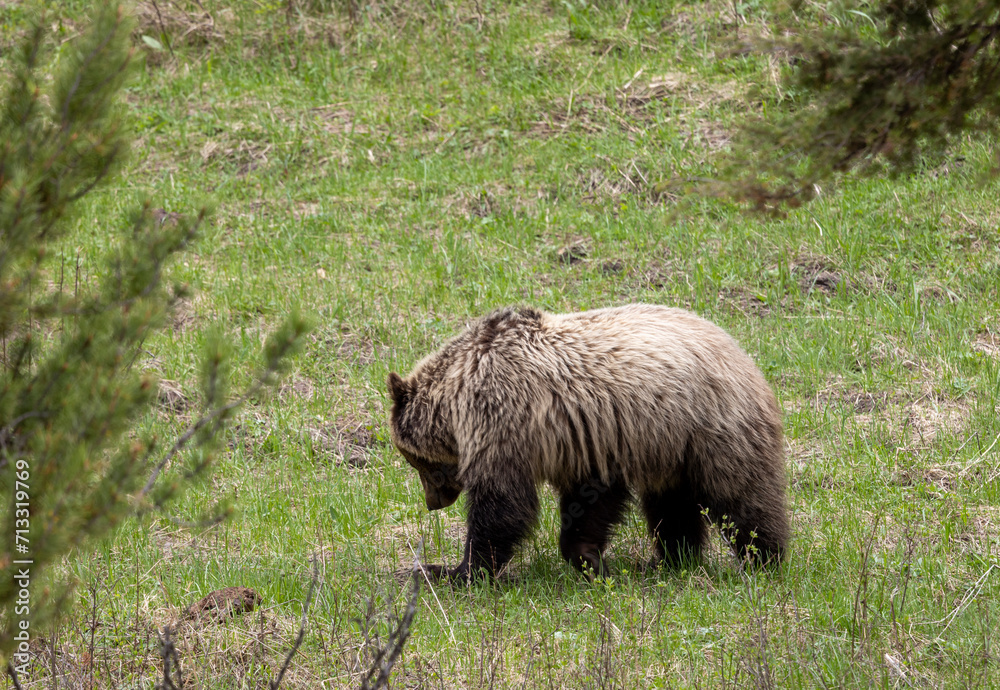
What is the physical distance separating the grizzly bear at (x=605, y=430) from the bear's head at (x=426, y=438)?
0.03m

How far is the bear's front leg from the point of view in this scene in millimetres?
5293

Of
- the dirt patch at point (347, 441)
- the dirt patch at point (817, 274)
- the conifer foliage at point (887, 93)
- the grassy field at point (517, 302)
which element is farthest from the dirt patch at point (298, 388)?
the conifer foliage at point (887, 93)

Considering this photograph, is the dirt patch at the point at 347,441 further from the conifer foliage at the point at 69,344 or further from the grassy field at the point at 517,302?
the conifer foliage at the point at 69,344

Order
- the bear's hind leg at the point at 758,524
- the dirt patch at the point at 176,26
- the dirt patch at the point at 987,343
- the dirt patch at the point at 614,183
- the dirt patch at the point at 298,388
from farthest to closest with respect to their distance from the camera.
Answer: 1. the dirt patch at the point at 176,26
2. the dirt patch at the point at 614,183
3. the dirt patch at the point at 298,388
4. the dirt patch at the point at 987,343
5. the bear's hind leg at the point at 758,524

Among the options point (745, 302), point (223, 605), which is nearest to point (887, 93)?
point (223, 605)

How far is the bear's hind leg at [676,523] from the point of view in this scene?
18.3 ft

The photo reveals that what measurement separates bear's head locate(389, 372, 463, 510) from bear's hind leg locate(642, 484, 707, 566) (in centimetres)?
116

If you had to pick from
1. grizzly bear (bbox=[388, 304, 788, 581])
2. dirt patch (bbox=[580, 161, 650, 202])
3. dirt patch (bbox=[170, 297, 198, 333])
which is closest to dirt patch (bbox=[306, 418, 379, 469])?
grizzly bear (bbox=[388, 304, 788, 581])

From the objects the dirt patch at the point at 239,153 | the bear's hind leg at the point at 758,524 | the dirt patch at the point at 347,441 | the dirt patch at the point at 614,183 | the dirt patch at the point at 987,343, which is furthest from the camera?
the dirt patch at the point at 239,153

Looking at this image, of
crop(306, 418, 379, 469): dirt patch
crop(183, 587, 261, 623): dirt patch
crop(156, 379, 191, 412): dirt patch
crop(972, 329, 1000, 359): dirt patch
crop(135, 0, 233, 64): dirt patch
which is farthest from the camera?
crop(135, 0, 233, 64): dirt patch

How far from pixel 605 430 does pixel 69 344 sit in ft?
10.2

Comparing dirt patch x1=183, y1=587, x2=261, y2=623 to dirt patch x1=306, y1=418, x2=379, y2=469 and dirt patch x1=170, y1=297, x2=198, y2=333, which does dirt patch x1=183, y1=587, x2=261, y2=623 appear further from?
dirt patch x1=170, y1=297, x2=198, y2=333

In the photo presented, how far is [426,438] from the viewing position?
5.69 m

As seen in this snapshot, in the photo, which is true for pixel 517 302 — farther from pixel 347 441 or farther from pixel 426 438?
pixel 426 438
